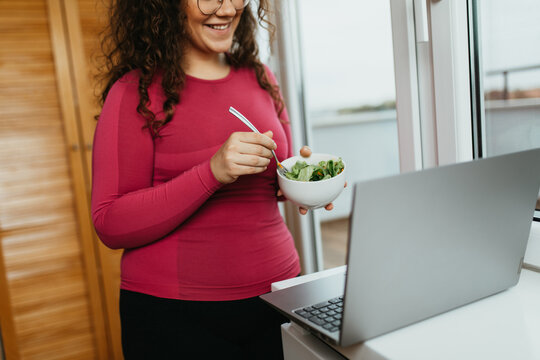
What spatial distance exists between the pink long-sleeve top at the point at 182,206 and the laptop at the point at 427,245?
0.91 feet

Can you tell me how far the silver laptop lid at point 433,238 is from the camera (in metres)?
0.48

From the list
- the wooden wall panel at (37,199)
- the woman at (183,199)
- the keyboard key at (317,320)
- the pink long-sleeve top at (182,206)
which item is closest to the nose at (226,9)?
the woman at (183,199)

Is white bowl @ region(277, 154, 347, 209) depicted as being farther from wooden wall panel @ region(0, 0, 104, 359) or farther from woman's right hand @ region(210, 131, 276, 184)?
wooden wall panel @ region(0, 0, 104, 359)

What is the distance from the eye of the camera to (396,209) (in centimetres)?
48

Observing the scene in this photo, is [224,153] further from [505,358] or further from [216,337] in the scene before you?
[505,358]

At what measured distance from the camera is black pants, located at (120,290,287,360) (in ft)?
2.90

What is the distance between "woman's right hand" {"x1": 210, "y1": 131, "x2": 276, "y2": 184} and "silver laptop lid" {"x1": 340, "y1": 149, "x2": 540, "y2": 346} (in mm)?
361

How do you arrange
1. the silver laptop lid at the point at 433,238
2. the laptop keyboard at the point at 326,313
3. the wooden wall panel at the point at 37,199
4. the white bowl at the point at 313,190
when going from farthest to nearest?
1. the wooden wall panel at the point at 37,199
2. the white bowl at the point at 313,190
3. the laptop keyboard at the point at 326,313
4. the silver laptop lid at the point at 433,238

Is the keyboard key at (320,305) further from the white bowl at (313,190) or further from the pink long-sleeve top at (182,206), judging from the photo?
Answer: the pink long-sleeve top at (182,206)

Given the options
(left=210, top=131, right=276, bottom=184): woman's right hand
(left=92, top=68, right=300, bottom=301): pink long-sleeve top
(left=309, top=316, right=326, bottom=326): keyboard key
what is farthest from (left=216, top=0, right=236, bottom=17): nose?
(left=309, top=316, right=326, bottom=326): keyboard key

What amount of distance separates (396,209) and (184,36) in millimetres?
711

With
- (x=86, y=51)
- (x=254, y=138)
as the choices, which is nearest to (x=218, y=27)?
(x=254, y=138)

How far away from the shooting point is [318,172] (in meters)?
0.82

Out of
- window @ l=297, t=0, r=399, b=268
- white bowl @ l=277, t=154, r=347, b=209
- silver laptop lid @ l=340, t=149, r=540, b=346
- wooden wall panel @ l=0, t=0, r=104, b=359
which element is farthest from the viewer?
window @ l=297, t=0, r=399, b=268
